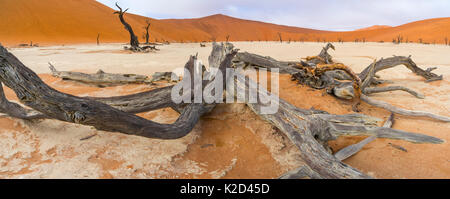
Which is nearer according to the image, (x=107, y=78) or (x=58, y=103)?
(x=58, y=103)

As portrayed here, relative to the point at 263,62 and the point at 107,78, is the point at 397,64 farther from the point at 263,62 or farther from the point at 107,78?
the point at 107,78

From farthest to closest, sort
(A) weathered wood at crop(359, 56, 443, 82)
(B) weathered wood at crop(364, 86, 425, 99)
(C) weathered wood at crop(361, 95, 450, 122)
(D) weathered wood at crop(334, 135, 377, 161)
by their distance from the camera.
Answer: (A) weathered wood at crop(359, 56, 443, 82), (B) weathered wood at crop(364, 86, 425, 99), (C) weathered wood at crop(361, 95, 450, 122), (D) weathered wood at crop(334, 135, 377, 161)

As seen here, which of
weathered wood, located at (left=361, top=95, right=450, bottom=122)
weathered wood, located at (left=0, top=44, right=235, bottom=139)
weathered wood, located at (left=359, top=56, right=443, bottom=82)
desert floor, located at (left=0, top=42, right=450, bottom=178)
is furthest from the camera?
weathered wood, located at (left=359, top=56, right=443, bottom=82)

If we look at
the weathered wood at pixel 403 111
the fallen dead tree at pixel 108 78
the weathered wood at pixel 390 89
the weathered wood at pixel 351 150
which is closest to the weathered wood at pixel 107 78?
the fallen dead tree at pixel 108 78

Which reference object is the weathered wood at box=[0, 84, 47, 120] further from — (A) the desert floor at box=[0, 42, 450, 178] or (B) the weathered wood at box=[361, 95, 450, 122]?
(B) the weathered wood at box=[361, 95, 450, 122]

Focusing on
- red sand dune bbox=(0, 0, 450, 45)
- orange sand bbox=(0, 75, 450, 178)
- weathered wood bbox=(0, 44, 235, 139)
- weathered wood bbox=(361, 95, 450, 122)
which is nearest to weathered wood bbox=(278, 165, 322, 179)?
orange sand bbox=(0, 75, 450, 178)

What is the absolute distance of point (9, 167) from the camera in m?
1.83

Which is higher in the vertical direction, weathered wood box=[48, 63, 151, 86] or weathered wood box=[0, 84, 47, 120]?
weathered wood box=[48, 63, 151, 86]

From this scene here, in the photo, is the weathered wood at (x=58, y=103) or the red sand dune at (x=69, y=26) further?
the red sand dune at (x=69, y=26)

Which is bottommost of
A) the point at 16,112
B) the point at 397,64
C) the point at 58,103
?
the point at 16,112

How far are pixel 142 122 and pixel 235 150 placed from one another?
996 millimetres

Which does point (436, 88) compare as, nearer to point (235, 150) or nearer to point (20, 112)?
point (235, 150)

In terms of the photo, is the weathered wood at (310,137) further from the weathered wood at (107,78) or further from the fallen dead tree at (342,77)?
the weathered wood at (107,78)

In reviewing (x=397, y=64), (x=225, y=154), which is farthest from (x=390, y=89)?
(x=225, y=154)
